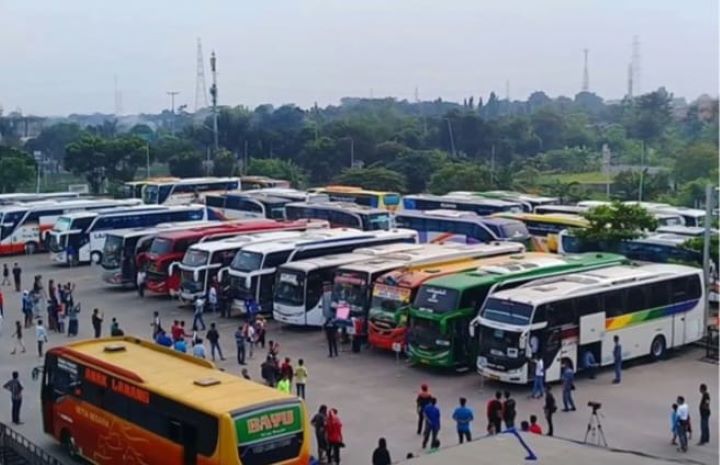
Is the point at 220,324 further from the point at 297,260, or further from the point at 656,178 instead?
the point at 656,178

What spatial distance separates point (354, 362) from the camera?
19.1 m

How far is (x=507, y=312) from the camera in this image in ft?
55.6

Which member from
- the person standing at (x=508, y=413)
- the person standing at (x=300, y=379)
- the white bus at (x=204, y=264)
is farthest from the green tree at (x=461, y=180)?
the person standing at (x=508, y=413)

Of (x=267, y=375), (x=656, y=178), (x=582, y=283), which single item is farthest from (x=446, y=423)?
(x=656, y=178)

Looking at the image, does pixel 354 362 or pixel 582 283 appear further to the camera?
pixel 354 362

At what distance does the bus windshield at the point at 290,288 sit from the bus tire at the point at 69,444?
26.8 ft

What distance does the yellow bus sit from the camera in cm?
2962

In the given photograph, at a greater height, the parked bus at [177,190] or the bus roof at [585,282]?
the parked bus at [177,190]

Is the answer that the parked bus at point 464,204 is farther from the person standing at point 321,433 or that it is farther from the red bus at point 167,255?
the person standing at point 321,433

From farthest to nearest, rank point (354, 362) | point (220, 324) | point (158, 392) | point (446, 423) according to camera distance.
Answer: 1. point (220, 324)
2. point (354, 362)
3. point (446, 423)
4. point (158, 392)

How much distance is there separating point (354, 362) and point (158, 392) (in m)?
7.61

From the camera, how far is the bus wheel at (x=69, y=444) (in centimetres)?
1362

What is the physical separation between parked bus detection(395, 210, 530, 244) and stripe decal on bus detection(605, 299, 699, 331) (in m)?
10.1

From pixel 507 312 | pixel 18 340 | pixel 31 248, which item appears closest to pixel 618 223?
pixel 507 312
